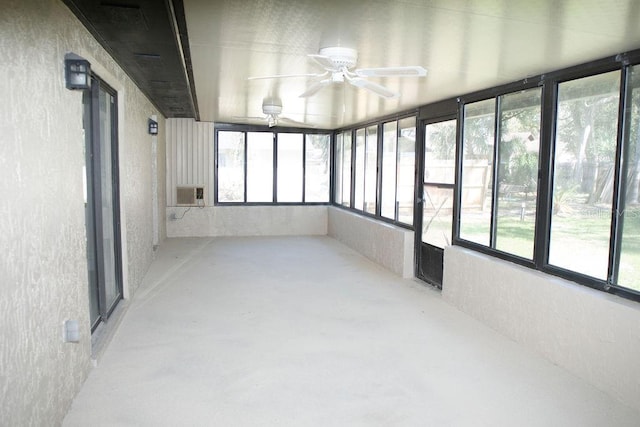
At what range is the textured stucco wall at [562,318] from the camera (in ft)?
9.52

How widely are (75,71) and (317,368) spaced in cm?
251

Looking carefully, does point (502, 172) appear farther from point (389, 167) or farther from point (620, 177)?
point (389, 167)

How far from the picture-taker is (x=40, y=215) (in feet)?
7.29

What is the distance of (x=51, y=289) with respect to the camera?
235 centimetres

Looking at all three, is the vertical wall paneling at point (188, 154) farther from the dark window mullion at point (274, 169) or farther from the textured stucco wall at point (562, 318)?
the textured stucco wall at point (562, 318)

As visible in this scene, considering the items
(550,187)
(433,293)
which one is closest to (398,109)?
(433,293)

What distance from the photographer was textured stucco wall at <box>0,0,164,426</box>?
1.85 m

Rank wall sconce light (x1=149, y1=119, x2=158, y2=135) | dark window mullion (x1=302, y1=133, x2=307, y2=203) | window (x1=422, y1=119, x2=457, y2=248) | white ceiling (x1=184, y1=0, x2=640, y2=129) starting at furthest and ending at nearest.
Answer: dark window mullion (x1=302, y1=133, x2=307, y2=203)
wall sconce light (x1=149, y1=119, x2=158, y2=135)
window (x1=422, y1=119, x2=457, y2=248)
white ceiling (x1=184, y1=0, x2=640, y2=129)

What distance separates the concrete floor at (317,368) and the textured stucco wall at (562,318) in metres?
0.11

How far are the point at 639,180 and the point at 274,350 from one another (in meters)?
2.88

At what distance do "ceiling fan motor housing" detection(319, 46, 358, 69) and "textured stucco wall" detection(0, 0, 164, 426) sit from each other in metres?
1.64

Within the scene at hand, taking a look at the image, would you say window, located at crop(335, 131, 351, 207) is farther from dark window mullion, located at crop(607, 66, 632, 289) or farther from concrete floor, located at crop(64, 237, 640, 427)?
dark window mullion, located at crop(607, 66, 632, 289)

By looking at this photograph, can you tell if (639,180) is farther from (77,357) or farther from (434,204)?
(77,357)

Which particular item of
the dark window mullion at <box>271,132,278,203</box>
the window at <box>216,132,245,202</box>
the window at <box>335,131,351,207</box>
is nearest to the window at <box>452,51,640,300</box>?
the window at <box>335,131,351,207</box>
